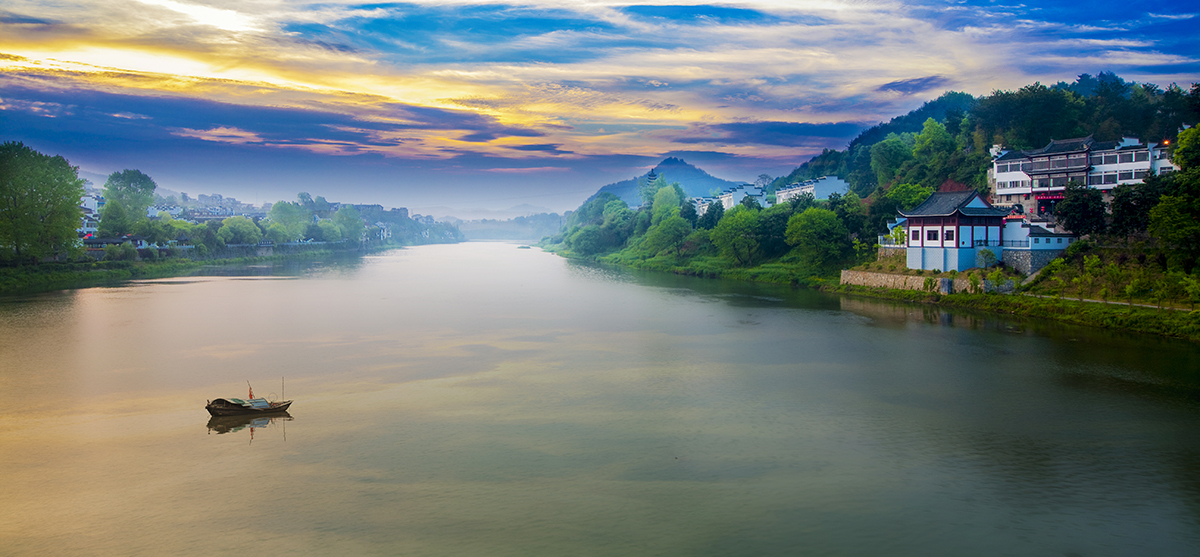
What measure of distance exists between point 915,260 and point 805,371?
14.6 metres

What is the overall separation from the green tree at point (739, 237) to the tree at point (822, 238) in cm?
520

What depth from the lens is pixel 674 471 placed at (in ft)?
30.6

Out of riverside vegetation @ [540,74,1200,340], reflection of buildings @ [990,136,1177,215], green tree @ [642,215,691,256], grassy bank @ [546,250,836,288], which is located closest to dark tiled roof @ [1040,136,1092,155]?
reflection of buildings @ [990,136,1177,215]

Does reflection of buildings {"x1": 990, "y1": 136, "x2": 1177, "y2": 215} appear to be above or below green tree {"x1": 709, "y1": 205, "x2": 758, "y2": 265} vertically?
above

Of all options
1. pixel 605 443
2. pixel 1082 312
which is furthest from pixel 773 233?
pixel 605 443

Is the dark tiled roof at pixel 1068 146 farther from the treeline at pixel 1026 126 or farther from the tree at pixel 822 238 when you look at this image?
the tree at pixel 822 238

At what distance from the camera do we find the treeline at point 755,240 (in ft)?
110

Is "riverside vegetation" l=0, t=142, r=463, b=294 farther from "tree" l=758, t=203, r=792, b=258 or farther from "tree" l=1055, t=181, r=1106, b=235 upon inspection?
"tree" l=1055, t=181, r=1106, b=235

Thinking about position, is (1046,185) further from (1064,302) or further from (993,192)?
(1064,302)

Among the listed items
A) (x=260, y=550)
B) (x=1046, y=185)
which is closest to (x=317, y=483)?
(x=260, y=550)

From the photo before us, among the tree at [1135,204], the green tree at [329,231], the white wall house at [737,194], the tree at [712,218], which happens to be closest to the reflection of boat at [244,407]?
the tree at [1135,204]

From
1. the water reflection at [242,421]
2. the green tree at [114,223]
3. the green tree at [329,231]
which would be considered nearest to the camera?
the water reflection at [242,421]

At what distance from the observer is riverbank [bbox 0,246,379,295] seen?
3191 cm

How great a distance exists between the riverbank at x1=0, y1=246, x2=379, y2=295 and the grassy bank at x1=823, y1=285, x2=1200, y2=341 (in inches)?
1517
